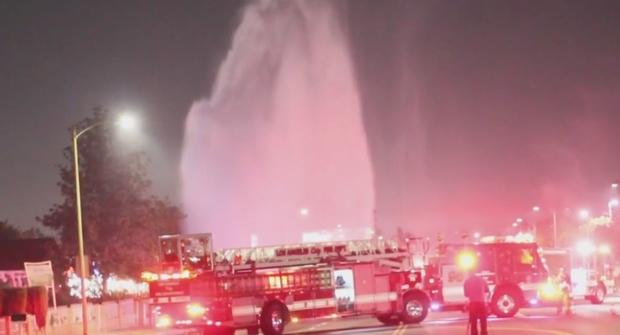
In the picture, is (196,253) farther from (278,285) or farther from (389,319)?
(389,319)

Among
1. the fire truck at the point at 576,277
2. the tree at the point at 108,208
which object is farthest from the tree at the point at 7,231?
the fire truck at the point at 576,277

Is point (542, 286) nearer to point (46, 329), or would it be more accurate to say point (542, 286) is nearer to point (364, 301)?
point (364, 301)

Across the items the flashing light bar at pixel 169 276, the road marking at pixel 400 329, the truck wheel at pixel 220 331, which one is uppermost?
the flashing light bar at pixel 169 276

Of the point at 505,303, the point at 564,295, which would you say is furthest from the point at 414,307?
the point at 564,295

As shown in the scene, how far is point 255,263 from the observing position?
27.5m

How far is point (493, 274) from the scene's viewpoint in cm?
3002

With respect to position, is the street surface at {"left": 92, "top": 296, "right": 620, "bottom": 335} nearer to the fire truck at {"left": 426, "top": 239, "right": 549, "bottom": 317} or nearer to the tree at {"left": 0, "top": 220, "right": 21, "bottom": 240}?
the fire truck at {"left": 426, "top": 239, "right": 549, "bottom": 317}

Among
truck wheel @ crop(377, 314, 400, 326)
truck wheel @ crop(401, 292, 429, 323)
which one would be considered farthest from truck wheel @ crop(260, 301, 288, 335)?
truck wheel @ crop(401, 292, 429, 323)

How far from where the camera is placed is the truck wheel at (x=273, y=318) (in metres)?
26.3

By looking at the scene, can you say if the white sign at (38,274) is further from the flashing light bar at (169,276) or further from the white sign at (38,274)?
the flashing light bar at (169,276)

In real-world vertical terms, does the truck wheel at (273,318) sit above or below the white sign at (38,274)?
below

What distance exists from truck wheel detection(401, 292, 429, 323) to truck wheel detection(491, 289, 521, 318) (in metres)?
2.15

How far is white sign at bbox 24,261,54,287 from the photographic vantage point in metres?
28.6

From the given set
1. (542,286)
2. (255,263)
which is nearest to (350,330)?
(255,263)
